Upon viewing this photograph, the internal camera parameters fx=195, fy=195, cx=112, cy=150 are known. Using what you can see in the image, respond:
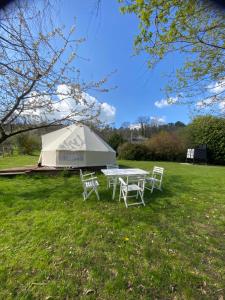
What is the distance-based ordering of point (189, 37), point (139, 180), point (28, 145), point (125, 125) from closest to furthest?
point (189, 37)
point (139, 180)
point (28, 145)
point (125, 125)

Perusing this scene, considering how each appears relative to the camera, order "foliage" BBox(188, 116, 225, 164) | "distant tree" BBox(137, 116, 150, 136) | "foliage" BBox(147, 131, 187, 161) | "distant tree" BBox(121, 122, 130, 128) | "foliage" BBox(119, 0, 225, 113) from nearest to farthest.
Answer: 1. "foliage" BBox(119, 0, 225, 113)
2. "foliage" BBox(188, 116, 225, 164)
3. "foliage" BBox(147, 131, 187, 161)
4. "distant tree" BBox(137, 116, 150, 136)
5. "distant tree" BBox(121, 122, 130, 128)

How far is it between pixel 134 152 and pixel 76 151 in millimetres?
13785

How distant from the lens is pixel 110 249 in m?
3.95

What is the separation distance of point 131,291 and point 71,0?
3.86 m

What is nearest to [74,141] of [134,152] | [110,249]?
[110,249]

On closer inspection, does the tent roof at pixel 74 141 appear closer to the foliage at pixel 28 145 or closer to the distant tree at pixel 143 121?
the foliage at pixel 28 145

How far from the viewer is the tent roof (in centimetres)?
1370

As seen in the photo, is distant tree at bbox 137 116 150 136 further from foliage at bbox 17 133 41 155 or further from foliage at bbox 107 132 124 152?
foliage at bbox 17 133 41 155

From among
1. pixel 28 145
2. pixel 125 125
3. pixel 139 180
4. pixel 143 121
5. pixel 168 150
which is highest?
pixel 143 121

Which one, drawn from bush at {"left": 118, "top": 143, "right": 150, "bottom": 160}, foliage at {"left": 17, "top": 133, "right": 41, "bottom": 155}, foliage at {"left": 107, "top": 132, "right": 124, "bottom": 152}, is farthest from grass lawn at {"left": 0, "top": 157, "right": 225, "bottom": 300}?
foliage at {"left": 17, "top": 133, "right": 41, "bottom": 155}

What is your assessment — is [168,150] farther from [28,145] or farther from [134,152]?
[28,145]

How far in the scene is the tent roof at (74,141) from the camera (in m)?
13.7

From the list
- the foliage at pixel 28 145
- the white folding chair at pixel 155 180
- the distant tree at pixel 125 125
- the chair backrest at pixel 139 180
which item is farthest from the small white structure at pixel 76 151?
the distant tree at pixel 125 125

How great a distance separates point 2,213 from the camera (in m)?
5.86
